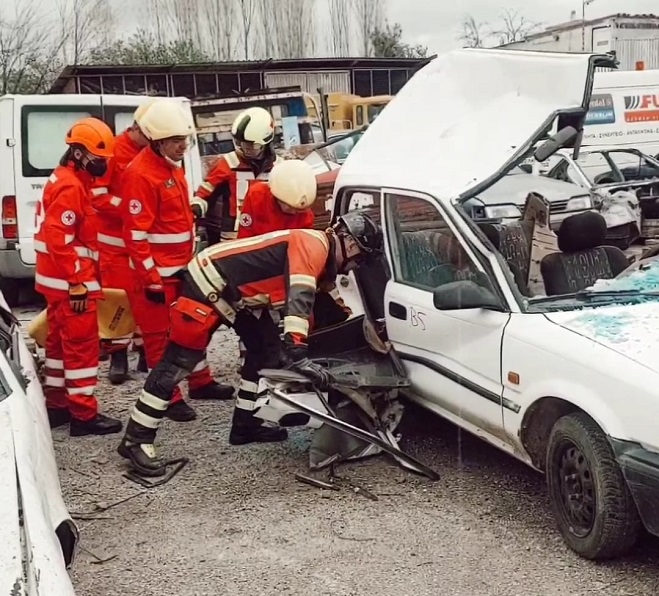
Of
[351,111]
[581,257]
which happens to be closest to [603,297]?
[581,257]

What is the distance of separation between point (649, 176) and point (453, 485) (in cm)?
954

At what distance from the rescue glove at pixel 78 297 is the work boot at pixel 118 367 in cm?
138

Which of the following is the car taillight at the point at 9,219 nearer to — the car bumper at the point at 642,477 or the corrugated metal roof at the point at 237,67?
the car bumper at the point at 642,477

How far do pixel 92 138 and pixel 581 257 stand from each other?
281 cm

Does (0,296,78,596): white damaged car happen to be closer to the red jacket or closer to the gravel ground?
the gravel ground

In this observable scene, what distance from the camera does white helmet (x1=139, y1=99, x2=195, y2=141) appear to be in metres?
5.11

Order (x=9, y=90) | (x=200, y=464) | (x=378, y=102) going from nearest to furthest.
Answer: (x=200, y=464), (x=378, y=102), (x=9, y=90)

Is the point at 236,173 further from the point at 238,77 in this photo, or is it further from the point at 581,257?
the point at 238,77

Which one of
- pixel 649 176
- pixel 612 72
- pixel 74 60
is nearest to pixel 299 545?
pixel 649 176

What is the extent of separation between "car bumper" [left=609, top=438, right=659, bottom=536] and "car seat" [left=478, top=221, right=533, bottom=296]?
132 centimetres

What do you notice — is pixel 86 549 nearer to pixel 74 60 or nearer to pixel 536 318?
pixel 536 318

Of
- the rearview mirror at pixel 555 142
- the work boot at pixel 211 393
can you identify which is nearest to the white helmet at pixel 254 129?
the work boot at pixel 211 393

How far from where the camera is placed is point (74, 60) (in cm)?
2945

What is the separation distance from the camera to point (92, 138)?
5121 mm
